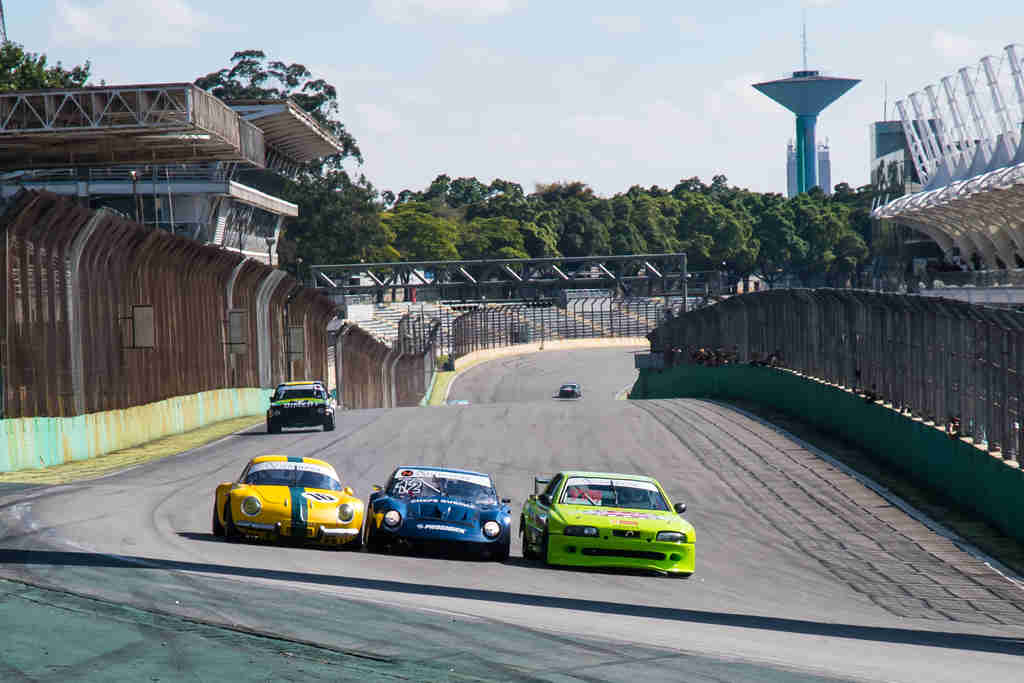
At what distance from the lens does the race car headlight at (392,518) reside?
15.2 metres

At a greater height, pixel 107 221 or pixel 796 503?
pixel 107 221

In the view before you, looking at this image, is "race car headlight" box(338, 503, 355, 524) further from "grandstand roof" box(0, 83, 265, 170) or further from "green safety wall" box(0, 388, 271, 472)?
"grandstand roof" box(0, 83, 265, 170)

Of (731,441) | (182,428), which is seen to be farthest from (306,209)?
(731,441)

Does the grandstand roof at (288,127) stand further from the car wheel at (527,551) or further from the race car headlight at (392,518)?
the race car headlight at (392,518)

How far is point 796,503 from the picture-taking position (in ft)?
71.8

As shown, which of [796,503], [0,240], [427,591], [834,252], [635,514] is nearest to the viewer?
[427,591]

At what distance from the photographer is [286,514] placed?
15.2 meters

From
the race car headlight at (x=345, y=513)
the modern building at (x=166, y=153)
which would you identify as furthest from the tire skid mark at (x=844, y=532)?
the modern building at (x=166, y=153)

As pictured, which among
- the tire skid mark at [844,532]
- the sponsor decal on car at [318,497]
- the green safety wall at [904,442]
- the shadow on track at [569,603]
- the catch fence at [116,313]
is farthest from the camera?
the catch fence at [116,313]

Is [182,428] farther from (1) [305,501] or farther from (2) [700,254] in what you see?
(2) [700,254]

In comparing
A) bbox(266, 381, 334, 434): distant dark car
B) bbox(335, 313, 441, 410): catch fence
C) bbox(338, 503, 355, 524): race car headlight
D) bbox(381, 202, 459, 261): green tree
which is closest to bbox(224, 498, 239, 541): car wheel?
bbox(338, 503, 355, 524): race car headlight

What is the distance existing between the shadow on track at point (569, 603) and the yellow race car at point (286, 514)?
2.16m

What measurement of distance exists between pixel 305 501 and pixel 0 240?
37.1ft

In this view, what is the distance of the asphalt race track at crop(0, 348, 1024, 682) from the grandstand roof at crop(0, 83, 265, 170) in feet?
81.0
